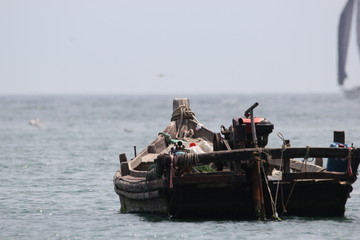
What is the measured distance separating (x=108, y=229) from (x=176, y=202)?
1729mm

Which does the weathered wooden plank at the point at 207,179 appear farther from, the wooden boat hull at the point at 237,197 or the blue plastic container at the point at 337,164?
the blue plastic container at the point at 337,164

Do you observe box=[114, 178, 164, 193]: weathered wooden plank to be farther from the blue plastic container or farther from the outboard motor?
the blue plastic container

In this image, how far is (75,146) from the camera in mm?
55281

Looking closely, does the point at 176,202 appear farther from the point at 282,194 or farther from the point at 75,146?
the point at 75,146

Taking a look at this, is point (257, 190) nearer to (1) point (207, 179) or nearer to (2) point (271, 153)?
(2) point (271, 153)

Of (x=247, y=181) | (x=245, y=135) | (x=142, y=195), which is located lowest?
(x=142, y=195)

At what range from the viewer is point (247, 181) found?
21.5 m

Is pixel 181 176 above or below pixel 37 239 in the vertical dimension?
above

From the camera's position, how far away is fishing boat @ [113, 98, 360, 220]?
21.3 meters
